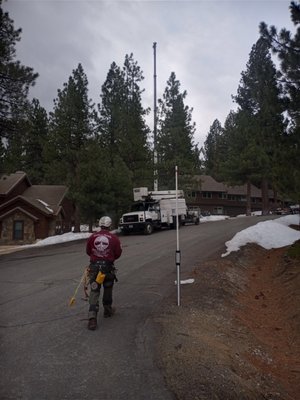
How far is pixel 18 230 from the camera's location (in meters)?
40.8

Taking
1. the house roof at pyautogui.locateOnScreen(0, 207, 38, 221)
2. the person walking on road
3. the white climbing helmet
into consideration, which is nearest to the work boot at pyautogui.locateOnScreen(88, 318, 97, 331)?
the person walking on road

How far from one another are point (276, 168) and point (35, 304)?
1082 cm

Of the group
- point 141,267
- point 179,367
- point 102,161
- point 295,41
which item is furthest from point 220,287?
point 102,161

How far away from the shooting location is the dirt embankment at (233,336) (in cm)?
545

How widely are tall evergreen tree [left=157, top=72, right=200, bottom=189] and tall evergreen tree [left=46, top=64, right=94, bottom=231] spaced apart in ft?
27.6

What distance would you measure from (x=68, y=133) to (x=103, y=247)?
2984 centimetres

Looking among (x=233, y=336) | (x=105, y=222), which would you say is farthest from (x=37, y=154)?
(x=233, y=336)

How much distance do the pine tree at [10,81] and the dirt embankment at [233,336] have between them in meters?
12.8

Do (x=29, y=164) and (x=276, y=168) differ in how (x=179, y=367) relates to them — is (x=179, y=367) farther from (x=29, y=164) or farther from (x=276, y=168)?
(x=29, y=164)

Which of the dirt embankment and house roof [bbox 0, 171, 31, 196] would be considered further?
house roof [bbox 0, 171, 31, 196]

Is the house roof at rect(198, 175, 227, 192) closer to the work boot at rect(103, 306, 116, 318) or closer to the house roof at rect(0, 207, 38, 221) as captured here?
the house roof at rect(0, 207, 38, 221)

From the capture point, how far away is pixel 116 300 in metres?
10.0

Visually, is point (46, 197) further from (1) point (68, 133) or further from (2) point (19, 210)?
(1) point (68, 133)

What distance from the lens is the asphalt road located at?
5.12 m
